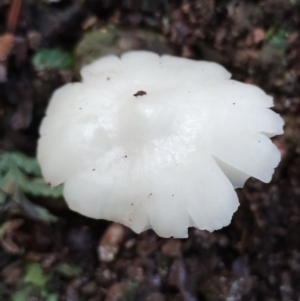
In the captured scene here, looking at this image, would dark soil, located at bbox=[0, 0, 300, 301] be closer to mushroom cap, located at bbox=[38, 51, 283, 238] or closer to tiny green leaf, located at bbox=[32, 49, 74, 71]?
tiny green leaf, located at bbox=[32, 49, 74, 71]

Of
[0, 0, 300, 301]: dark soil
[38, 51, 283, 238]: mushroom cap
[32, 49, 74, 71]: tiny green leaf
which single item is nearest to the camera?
[38, 51, 283, 238]: mushroom cap

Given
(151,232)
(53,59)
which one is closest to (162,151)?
(151,232)

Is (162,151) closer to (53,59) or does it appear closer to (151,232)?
(151,232)

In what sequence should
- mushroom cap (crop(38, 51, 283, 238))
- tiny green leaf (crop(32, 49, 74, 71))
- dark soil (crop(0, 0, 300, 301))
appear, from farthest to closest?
tiny green leaf (crop(32, 49, 74, 71))
dark soil (crop(0, 0, 300, 301))
mushroom cap (crop(38, 51, 283, 238))

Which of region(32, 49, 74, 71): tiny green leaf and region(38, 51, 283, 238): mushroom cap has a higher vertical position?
region(38, 51, 283, 238): mushroom cap

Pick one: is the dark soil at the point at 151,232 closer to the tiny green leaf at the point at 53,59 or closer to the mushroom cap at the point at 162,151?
the tiny green leaf at the point at 53,59

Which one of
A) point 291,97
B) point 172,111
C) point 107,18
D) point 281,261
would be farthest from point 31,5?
point 281,261

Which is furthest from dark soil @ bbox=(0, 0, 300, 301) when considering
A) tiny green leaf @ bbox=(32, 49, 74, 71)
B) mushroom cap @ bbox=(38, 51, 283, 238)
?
mushroom cap @ bbox=(38, 51, 283, 238)

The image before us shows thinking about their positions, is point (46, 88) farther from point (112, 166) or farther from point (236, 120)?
point (236, 120)
